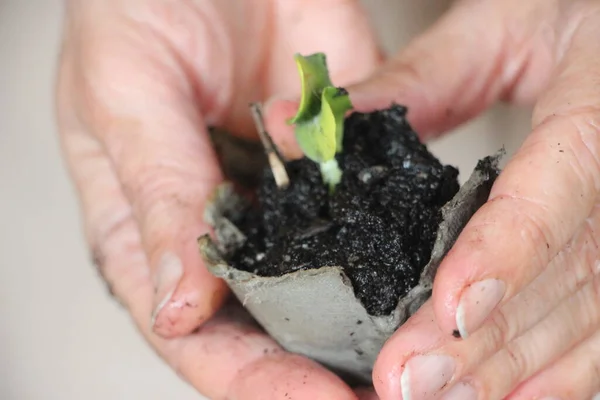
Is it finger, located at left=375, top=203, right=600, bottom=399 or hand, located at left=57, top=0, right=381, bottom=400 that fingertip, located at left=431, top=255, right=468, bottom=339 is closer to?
finger, located at left=375, top=203, right=600, bottom=399

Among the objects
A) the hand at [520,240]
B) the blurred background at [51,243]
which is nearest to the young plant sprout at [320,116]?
the hand at [520,240]

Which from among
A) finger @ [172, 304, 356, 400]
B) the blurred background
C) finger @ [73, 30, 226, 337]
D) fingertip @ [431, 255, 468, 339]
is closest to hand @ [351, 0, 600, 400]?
fingertip @ [431, 255, 468, 339]

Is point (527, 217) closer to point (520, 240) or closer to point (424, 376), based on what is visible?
point (520, 240)

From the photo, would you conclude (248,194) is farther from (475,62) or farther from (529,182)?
(529,182)

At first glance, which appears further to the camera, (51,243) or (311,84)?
(51,243)

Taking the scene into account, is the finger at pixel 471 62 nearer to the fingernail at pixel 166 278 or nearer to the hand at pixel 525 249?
the hand at pixel 525 249

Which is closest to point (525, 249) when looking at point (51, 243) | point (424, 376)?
point (424, 376)
